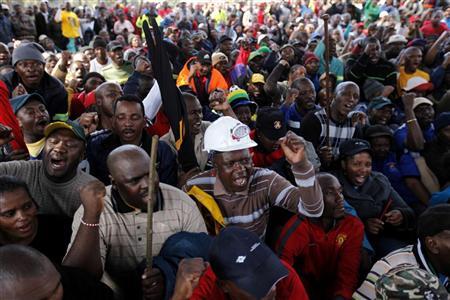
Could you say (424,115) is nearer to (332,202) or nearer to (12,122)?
(332,202)

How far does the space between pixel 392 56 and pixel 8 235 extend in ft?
22.9

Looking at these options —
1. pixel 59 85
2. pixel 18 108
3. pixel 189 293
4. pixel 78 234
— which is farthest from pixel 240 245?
pixel 59 85

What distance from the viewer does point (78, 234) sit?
2.00 metres

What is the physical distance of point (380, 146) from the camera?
157 inches

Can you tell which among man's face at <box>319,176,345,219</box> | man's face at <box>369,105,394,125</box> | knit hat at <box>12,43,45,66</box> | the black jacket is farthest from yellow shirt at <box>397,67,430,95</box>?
knit hat at <box>12,43,45,66</box>

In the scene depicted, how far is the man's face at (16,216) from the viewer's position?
2043mm

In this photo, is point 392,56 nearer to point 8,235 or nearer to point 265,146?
point 265,146

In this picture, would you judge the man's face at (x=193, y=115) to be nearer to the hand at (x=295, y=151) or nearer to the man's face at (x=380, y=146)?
the hand at (x=295, y=151)

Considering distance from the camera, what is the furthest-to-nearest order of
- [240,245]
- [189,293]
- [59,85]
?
[59,85] < [189,293] < [240,245]

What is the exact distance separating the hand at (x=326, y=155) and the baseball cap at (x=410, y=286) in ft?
6.74

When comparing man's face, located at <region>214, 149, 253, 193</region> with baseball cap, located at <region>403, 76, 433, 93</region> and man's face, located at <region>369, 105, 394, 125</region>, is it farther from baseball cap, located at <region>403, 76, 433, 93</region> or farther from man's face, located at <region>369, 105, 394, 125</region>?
baseball cap, located at <region>403, 76, 433, 93</region>

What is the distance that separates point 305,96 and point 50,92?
2.46 m

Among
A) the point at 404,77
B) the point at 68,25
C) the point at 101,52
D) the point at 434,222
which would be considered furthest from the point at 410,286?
the point at 68,25

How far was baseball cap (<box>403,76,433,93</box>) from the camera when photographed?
5.98 meters
